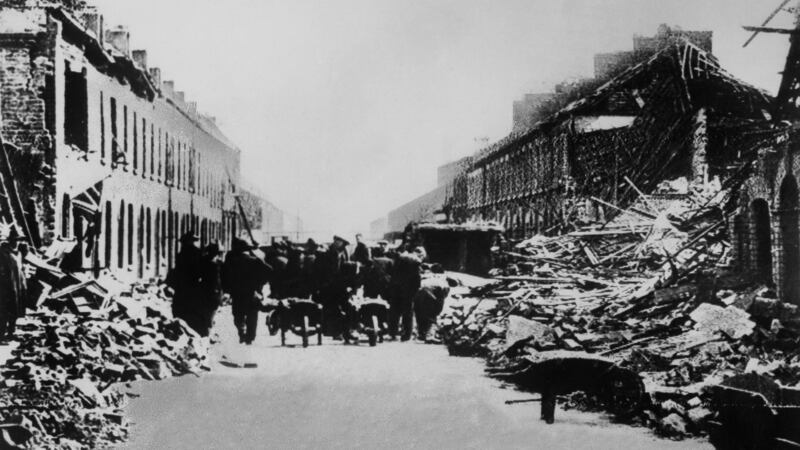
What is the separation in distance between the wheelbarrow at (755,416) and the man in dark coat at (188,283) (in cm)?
964

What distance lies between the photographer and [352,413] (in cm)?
965

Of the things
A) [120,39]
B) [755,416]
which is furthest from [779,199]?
[120,39]

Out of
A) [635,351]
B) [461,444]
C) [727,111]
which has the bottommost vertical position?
[461,444]

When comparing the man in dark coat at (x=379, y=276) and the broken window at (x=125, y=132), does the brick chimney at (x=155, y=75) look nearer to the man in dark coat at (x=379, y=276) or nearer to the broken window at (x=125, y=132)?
the broken window at (x=125, y=132)

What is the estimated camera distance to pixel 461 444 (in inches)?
331

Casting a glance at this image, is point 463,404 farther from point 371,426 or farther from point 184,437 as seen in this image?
point 184,437

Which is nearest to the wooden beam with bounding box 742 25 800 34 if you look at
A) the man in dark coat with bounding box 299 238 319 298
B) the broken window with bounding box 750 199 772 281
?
the broken window with bounding box 750 199 772 281

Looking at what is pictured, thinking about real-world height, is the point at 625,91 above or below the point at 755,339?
above

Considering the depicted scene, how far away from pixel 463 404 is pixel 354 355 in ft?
15.1

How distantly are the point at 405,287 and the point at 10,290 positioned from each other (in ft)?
26.0

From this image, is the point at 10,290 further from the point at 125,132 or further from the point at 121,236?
the point at 125,132

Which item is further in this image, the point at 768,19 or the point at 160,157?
the point at 160,157

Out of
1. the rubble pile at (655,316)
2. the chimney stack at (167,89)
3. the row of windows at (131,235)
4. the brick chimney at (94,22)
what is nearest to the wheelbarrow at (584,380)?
the rubble pile at (655,316)

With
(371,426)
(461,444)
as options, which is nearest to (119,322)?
(371,426)
